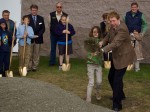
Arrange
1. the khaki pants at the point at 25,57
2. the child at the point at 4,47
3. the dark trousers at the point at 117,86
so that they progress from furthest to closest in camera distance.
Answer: the khaki pants at the point at 25,57 < the child at the point at 4,47 < the dark trousers at the point at 117,86

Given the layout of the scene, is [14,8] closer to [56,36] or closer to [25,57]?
[56,36]

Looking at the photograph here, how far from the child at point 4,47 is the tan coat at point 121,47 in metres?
3.67

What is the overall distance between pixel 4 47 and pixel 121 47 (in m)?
3.90

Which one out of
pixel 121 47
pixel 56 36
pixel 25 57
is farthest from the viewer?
pixel 56 36

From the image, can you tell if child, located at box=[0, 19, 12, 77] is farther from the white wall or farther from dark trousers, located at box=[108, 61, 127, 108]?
the white wall

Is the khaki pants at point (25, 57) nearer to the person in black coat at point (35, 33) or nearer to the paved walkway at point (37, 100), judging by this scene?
the person in black coat at point (35, 33)

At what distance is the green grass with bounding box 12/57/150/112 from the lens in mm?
8500

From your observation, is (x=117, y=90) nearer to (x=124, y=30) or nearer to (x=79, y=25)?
(x=124, y=30)

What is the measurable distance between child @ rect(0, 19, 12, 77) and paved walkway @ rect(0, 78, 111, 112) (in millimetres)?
2939

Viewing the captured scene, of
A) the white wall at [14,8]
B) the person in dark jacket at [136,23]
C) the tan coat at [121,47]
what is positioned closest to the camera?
the tan coat at [121,47]

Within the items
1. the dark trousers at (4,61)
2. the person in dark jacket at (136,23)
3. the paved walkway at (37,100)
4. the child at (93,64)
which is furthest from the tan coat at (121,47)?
the dark trousers at (4,61)

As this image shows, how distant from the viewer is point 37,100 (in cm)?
700

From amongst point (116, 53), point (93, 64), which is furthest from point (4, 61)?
point (116, 53)

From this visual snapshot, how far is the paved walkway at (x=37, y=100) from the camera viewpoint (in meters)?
6.73
